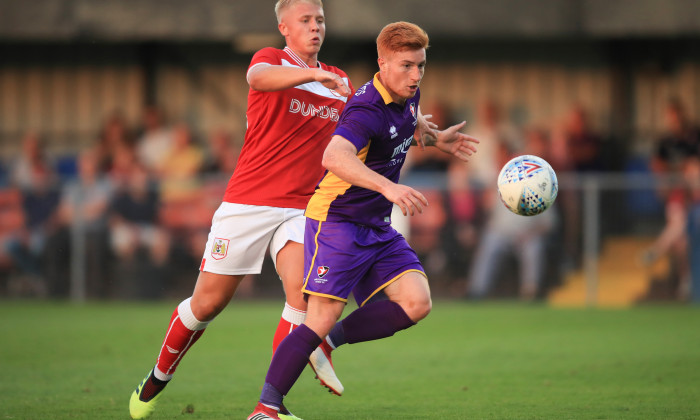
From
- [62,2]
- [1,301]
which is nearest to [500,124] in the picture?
[62,2]

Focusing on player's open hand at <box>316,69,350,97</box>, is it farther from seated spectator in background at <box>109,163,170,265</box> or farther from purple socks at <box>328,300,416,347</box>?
seated spectator in background at <box>109,163,170,265</box>

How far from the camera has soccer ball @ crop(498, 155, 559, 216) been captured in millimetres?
6215

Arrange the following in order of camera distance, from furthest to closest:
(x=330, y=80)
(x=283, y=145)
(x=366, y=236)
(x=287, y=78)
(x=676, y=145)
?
(x=676, y=145), (x=283, y=145), (x=366, y=236), (x=287, y=78), (x=330, y=80)

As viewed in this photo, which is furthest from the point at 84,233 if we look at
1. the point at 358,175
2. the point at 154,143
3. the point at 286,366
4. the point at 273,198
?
the point at 358,175

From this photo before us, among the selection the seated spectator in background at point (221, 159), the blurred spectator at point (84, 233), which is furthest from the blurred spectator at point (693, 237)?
the blurred spectator at point (84, 233)

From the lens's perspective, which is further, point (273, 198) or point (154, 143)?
point (154, 143)

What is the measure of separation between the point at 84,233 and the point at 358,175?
10778 millimetres

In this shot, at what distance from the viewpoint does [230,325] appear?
12297 millimetres

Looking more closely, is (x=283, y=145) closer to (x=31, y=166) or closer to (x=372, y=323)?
(x=372, y=323)

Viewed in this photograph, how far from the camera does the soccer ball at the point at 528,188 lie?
20.4ft

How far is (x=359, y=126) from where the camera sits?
5414 mm

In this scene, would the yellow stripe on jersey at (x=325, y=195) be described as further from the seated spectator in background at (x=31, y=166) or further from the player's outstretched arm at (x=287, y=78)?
the seated spectator in background at (x=31, y=166)

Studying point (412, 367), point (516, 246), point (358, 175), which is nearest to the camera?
point (358, 175)

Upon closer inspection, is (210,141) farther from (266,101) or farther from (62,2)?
(266,101)
